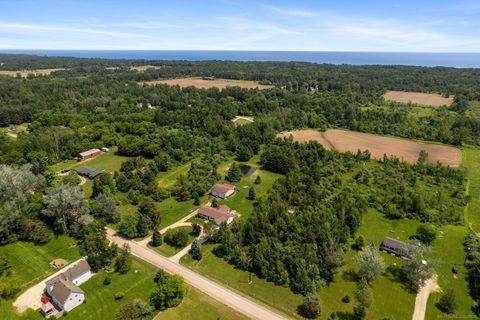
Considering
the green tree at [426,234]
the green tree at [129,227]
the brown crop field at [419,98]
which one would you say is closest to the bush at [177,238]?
the green tree at [129,227]

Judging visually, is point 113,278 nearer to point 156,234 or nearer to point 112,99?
point 156,234

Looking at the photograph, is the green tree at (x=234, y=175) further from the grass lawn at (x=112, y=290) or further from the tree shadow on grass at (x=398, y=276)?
the tree shadow on grass at (x=398, y=276)

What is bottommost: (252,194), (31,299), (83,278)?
(31,299)

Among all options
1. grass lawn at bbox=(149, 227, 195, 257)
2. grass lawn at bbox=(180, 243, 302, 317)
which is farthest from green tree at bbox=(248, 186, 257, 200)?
grass lawn at bbox=(180, 243, 302, 317)

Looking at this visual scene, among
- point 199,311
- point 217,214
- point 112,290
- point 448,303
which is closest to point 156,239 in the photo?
point 112,290

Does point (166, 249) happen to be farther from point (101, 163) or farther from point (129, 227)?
point (101, 163)
